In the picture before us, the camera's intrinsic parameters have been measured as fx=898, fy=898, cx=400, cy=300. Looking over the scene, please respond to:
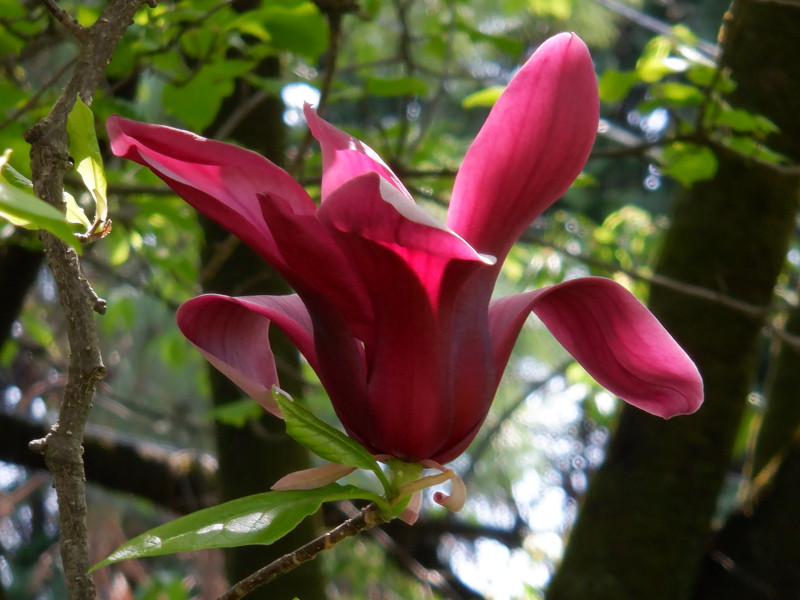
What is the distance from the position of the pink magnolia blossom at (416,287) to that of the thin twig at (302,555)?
0.10 feet

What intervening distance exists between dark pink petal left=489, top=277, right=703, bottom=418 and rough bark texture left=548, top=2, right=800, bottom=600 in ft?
3.50

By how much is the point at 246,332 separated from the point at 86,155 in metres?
0.10

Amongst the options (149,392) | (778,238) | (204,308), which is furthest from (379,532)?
(149,392)

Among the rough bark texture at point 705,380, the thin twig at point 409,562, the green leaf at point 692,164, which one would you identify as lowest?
the thin twig at point 409,562

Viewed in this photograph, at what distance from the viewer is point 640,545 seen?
4.63 feet

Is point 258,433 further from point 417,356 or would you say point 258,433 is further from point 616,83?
point 417,356

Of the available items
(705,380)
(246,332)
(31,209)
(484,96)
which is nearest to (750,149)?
(484,96)

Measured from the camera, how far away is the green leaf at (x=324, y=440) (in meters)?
0.36

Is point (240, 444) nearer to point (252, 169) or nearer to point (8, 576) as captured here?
point (252, 169)

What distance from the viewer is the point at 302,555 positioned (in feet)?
1.18

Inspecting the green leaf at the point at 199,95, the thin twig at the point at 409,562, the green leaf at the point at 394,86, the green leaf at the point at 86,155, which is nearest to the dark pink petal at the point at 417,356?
the green leaf at the point at 86,155

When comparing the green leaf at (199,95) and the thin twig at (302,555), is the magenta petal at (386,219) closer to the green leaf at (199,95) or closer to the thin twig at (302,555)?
the thin twig at (302,555)

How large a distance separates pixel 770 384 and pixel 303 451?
1065mm

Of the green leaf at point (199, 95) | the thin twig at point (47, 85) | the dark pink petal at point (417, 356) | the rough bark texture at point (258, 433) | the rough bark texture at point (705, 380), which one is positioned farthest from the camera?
the rough bark texture at point (705, 380)
